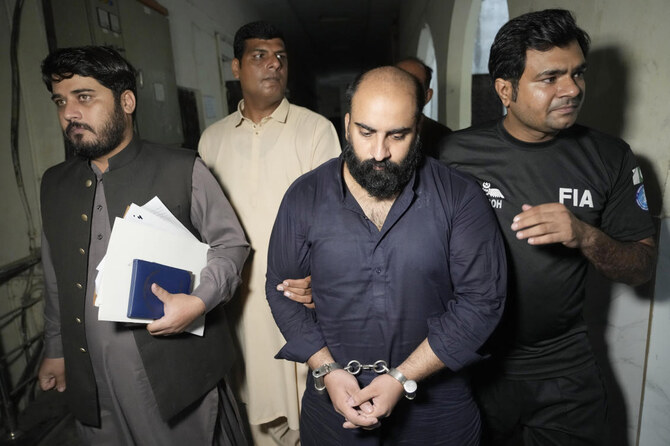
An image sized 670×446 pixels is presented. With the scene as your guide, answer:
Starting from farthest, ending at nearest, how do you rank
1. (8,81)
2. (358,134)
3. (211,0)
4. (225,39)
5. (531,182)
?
1. (225,39)
2. (211,0)
3. (8,81)
4. (531,182)
5. (358,134)

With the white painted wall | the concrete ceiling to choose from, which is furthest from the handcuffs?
the concrete ceiling

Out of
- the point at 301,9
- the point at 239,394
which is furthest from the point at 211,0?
the point at 239,394

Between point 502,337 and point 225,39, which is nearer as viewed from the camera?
point 502,337

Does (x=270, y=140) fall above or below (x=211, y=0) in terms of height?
below

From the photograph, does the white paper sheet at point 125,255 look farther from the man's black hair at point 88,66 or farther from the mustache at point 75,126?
the man's black hair at point 88,66

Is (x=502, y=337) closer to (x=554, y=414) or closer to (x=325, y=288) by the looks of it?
(x=554, y=414)

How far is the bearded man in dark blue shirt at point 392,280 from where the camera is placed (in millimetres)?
1174

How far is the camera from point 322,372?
3.99 feet

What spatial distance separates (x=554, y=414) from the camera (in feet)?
4.71

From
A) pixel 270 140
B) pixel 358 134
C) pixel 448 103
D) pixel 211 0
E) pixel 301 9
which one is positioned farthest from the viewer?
pixel 301 9

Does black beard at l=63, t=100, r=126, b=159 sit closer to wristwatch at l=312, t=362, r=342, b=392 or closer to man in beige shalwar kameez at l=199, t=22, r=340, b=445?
man in beige shalwar kameez at l=199, t=22, r=340, b=445

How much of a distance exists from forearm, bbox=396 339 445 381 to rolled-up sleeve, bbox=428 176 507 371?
20 millimetres

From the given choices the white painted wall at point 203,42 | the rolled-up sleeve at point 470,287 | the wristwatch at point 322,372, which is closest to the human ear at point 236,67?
the rolled-up sleeve at point 470,287

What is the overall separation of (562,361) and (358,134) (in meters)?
1.06
